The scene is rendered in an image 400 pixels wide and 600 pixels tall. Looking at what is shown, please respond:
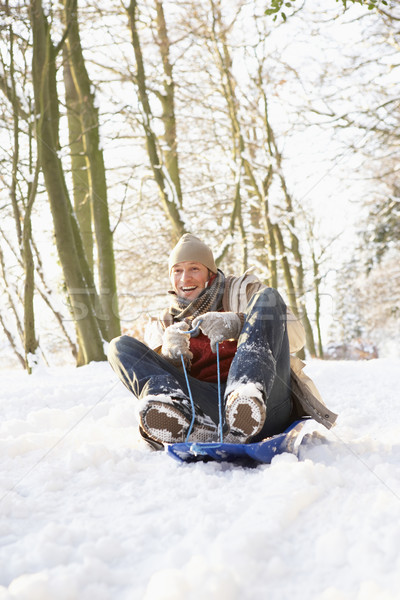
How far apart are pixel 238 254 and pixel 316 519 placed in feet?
40.6

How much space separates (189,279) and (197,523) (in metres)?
1.38

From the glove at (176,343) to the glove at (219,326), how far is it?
0.35 feet

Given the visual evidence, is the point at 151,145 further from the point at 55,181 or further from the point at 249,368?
the point at 249,368

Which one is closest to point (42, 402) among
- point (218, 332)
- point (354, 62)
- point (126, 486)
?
point (218, 332)

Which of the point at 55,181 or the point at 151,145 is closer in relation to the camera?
the point at 55,181

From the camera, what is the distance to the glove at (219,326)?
2.16m

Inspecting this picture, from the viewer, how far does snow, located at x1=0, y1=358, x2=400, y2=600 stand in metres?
1.01

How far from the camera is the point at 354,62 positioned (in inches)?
374

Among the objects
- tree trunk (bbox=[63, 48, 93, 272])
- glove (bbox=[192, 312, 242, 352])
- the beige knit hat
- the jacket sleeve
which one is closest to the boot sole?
glove (bbox=[192, 312, 242, 352])

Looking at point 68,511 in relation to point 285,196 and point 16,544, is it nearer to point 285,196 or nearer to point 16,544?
point 16,544

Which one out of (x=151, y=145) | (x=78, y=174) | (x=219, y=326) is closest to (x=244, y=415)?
(x=219, y=326)

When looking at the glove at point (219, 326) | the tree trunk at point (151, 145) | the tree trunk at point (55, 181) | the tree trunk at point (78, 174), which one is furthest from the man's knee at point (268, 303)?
the tree trunk at point (78, 174)

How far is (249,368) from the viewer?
6.34 ft

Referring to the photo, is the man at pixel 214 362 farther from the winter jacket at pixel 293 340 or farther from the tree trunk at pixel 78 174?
the tree trunk at pixel 78 174
